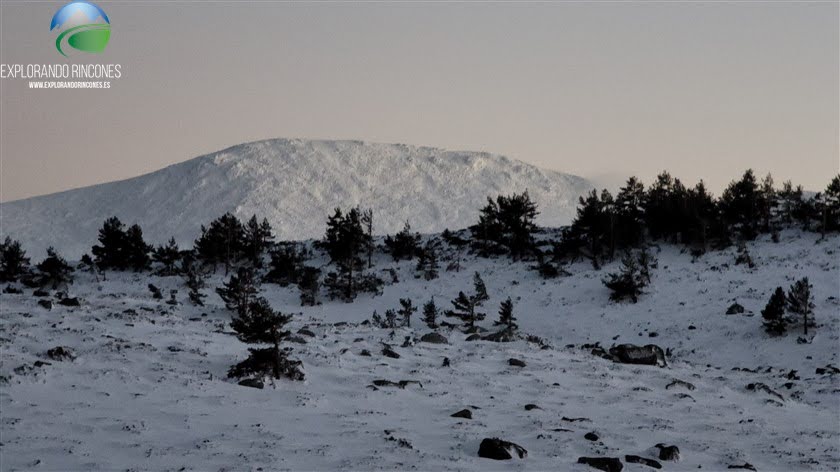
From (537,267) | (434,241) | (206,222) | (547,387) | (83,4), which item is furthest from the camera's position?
(206,222)

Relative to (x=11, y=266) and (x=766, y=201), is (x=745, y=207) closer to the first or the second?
(x=766, y=201)

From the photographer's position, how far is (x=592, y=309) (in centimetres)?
4109

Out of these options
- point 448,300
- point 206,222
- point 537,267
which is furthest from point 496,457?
point 206,222

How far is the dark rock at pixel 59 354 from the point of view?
18.4 m

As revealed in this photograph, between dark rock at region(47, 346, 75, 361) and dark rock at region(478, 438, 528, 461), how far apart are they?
1310 cm

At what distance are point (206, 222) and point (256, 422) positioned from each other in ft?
317

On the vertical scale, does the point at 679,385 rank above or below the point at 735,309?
below

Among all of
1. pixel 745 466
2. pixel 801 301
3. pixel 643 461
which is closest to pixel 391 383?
pixel 643 461

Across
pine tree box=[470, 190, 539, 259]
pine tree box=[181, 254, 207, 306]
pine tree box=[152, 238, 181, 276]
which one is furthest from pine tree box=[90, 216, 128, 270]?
pine tree box=[470, 190, 539, 259]

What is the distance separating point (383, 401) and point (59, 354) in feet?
32.5

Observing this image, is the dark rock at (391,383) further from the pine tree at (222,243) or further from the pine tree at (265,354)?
the pine tree at (222,243)

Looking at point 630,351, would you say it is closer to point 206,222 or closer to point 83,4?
point 83,4

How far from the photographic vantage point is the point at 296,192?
119375 millimetres

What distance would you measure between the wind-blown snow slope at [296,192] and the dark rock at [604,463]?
9148cm
